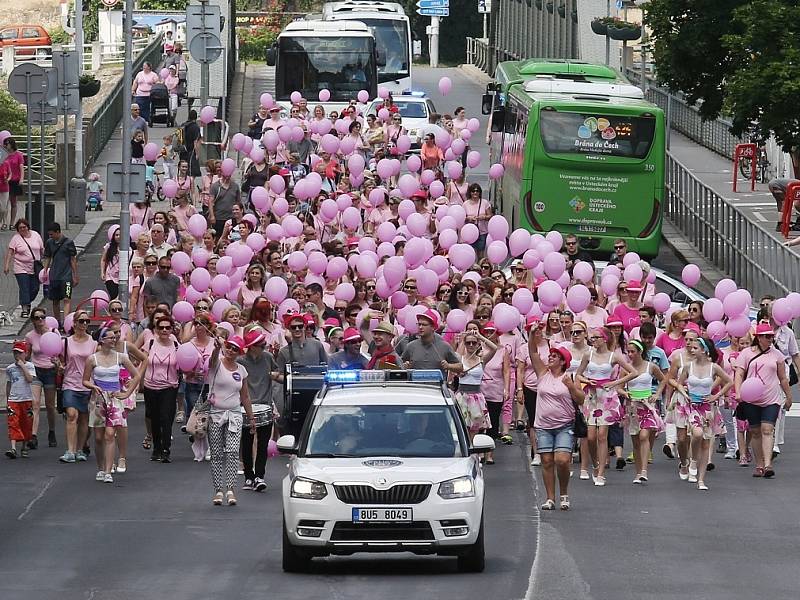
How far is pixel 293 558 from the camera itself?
1494 cm

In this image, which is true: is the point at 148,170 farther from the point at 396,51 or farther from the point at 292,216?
the point at 396,51

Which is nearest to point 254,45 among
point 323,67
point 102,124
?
point 102,124

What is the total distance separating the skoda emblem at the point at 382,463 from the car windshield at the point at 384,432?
0.15 metres

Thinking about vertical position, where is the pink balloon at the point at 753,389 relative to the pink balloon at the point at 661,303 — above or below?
below

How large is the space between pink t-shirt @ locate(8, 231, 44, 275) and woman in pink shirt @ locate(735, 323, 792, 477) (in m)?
12.2

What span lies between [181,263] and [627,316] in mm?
5496

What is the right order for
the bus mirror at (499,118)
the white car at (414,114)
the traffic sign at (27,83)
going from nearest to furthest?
the traffic sign at (27,83) → the bus mirror at (499,118) → the white car at (414,114)

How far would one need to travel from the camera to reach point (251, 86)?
65000 mm

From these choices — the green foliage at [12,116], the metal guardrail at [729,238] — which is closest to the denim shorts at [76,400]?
the metal guardrail at [729,238]

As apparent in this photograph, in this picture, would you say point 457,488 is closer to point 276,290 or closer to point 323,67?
point 276,290

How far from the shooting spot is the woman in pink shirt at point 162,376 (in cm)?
2061

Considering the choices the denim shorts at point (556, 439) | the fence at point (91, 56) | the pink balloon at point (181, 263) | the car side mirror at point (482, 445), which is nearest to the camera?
the car side mirror at point (482, 445)

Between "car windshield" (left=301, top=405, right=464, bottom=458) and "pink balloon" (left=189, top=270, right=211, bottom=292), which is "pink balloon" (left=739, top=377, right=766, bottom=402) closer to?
"car windshield" (left=301, top=405, right=464, bottom=458)

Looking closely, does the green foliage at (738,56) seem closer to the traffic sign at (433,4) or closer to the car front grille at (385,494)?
the car front grille at (385,494)
